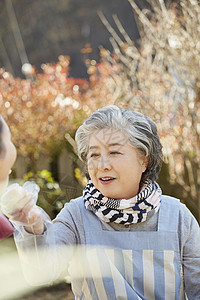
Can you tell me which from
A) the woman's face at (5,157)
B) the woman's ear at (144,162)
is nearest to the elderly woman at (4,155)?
the woman's face at (5,157)

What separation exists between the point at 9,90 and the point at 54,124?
0.76 m

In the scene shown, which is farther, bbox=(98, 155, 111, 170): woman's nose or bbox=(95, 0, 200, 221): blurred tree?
bbox=(95, 0, 200, 221): blurred tree

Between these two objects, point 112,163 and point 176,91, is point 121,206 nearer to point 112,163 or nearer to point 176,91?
point 112,163

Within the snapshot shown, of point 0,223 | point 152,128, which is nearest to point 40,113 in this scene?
point 152,128

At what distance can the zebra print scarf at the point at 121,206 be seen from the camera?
1.61 metres

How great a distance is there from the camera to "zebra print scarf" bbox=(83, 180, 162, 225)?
161 centimetres

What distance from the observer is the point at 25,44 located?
11.3 metres

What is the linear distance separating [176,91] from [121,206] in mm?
2224

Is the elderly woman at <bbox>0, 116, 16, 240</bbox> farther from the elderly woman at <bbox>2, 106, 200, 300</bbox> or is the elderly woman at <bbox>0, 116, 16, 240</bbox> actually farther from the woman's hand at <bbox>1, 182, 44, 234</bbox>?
the elderly woman at <bbox>2, 106, 200, 300</bbox>

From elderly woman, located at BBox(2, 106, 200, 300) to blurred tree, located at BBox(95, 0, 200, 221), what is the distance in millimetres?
1368

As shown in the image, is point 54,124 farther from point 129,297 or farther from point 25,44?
point 25,44

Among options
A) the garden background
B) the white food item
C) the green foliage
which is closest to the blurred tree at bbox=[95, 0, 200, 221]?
the garden background

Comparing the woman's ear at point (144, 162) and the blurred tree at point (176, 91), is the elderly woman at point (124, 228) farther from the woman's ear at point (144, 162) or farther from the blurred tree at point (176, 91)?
the blurred tree at point (176, 91)

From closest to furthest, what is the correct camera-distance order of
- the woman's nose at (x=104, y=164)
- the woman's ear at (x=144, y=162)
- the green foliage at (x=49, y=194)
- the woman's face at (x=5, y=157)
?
1. the woman's face at (x=5, y=157)
2. the woman's nose at (x=104, y=164)
3. the woman's ear at (x=144, y=162)
4. the green foliage at (x=49, y=194)
